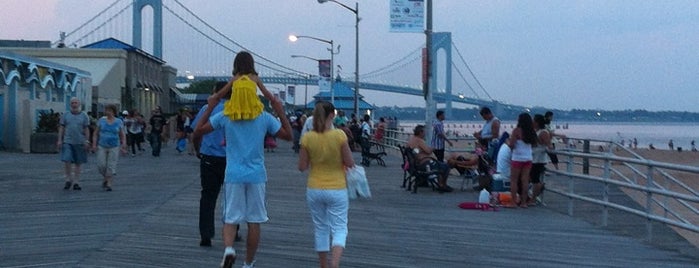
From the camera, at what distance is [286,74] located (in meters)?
102

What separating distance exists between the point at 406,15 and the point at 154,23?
59679 millimetres

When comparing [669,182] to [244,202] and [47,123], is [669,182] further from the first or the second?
[47,123]

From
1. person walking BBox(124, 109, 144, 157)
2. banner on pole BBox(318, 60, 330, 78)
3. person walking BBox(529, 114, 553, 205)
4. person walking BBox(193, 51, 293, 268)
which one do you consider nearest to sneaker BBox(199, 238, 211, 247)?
person walking BBox(193, 51, 293, 268)

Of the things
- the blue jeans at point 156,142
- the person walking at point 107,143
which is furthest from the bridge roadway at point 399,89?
the person walking at point 107,143

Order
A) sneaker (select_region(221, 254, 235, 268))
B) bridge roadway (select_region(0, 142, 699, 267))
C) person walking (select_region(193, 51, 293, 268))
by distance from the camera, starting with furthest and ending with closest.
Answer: bridge roadway (select_region(0, 142, 699, 267))
person walking (select_region(193, 51, 293, 268))
sneaker (select_region(221, 254, 235, 268))

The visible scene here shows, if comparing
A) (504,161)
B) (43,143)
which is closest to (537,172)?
(504,161)

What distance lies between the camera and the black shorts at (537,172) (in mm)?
15203

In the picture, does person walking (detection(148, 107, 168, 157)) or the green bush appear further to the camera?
the green bush

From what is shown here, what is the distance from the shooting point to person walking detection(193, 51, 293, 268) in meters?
8.03

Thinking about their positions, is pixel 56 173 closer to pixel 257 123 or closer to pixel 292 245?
pixel 292 245

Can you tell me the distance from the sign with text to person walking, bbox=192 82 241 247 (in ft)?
39.9

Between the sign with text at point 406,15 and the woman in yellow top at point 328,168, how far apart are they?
1336 centimetres

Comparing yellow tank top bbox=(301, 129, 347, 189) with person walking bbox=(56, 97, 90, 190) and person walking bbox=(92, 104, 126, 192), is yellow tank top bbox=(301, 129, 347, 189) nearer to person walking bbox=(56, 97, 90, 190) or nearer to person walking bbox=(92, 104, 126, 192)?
person walking bbox=(56, 97, 90, 190)

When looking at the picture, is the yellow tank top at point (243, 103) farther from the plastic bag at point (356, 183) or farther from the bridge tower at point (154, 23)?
the bridge tower at point (154, 23)
